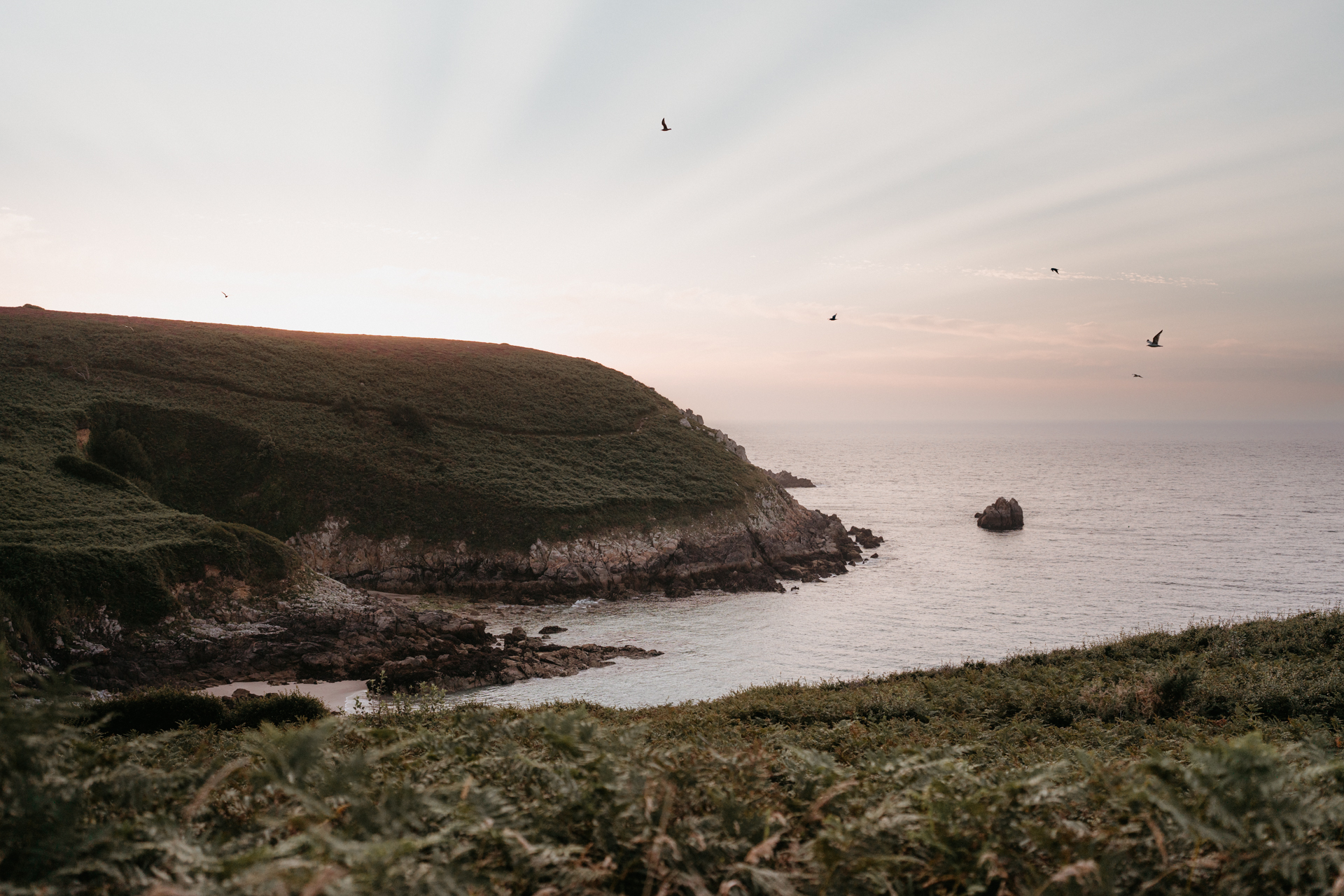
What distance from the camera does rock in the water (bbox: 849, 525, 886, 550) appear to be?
72.4m

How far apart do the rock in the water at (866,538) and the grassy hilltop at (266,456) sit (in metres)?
14.4

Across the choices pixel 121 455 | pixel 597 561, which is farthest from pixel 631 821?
pixel 121 455

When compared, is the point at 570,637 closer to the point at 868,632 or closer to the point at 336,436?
the point at 868,632

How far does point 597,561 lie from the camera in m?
53.7

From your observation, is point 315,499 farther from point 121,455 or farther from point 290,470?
point 121,455

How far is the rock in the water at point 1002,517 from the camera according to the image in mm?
81500

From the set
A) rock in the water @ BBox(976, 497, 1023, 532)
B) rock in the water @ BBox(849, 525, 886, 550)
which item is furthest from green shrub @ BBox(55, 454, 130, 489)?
rock in the water @ BBox(976, 497, 1023, 532)

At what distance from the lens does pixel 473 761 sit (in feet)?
16.2

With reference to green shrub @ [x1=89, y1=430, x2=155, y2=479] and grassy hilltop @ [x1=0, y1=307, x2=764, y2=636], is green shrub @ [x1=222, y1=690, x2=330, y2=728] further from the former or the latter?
green shrub @ [x1=89, y1=430, x2=155, y2=479]

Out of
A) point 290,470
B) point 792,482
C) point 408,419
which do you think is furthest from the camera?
point 792,482

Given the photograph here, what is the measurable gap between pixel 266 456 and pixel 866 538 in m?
57.7

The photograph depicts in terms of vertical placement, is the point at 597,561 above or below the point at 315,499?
below

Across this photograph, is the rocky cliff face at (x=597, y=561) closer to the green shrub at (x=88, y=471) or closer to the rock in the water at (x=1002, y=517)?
the green shrub at (x=88, y=471)

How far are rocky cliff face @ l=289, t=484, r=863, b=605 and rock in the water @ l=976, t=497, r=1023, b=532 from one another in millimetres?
27354
